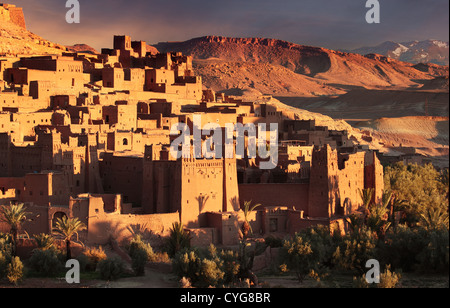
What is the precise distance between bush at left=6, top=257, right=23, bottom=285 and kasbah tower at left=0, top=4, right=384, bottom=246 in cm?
327

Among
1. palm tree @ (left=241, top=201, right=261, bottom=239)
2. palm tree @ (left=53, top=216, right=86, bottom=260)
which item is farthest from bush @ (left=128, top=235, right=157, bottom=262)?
palm tree @ (left=241, top=201, right=261, bottom=239)

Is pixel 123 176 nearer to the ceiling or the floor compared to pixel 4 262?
nearer to the ceiling

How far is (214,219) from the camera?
3512cm

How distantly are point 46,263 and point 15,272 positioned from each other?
4.44 feet

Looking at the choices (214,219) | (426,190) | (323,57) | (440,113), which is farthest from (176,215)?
(323,57)

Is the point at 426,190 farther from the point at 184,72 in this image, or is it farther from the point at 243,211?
the point at 184,72

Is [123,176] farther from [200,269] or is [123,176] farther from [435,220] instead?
[435,220]

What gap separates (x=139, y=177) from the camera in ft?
122

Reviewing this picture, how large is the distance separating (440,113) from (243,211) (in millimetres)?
69752

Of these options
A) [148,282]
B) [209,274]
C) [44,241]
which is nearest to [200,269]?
[209,274]

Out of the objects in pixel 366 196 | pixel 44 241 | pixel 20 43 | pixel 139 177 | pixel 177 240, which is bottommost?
pixel 177 240

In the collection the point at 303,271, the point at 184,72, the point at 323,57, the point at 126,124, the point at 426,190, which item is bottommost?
the point at 303,271

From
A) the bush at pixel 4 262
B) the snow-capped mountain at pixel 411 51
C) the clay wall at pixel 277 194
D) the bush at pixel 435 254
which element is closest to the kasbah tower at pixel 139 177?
the clay wall at pixel 277 194

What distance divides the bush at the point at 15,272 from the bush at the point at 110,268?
9.03ft
